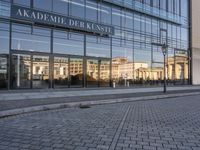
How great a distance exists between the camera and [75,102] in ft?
49.3

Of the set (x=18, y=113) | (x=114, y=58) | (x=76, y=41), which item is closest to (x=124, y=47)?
(x=114, y=58)

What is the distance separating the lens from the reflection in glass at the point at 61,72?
25828 mm

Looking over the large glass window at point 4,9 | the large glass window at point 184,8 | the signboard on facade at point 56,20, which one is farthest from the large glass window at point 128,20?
the large glass window at point 4,9

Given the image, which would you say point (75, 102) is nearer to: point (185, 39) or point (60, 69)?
point (60, 69)

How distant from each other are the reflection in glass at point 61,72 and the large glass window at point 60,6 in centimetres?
412

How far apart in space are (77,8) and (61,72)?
244 inches

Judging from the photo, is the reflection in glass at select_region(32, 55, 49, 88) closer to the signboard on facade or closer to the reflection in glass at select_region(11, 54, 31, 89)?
the reflection in glass at select_region(11, 54, 31, 89)

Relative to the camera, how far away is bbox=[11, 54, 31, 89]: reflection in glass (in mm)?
22672

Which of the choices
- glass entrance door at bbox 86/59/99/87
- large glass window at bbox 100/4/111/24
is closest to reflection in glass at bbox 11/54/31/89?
glass entrance door at bbox 86/59/99/87

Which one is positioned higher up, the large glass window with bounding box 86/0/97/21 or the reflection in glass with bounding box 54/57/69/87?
the large glass window with bounding box 86/0/97/21

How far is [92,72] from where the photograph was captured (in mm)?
29156

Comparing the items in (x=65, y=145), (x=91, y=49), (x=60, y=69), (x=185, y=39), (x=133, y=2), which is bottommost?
(x=65, y=145)

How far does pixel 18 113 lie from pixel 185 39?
34956mm

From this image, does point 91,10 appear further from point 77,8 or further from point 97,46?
point 97,46
